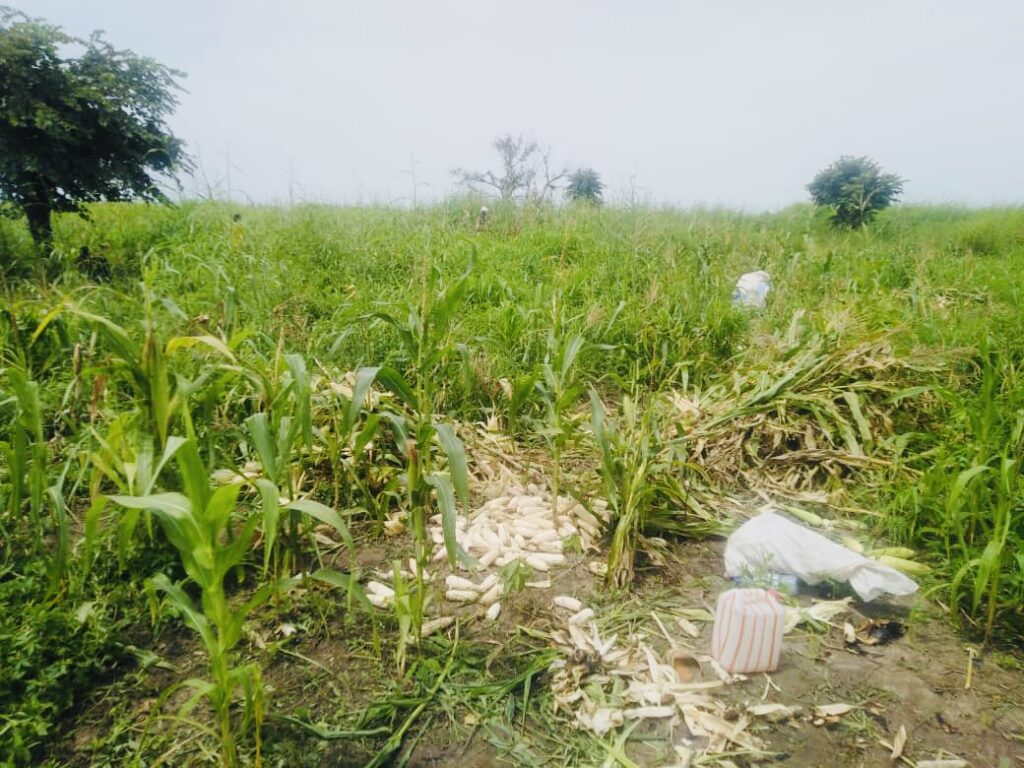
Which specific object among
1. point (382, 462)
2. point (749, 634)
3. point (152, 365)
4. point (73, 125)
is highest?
point (73, 125)

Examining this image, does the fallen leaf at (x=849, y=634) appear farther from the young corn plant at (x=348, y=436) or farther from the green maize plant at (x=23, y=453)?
the green maize plant at (x=23, y=453)

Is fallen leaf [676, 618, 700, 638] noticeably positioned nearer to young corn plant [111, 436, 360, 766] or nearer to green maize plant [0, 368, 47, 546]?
young corn plant [111, 436, 360, 766]

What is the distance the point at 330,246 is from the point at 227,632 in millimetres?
3741

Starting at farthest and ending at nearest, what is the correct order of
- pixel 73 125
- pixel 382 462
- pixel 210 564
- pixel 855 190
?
pixel 855 190 < pixel 73 125 < pixel 382 462 < pixel 210 564

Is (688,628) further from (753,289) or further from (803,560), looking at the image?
(753,289)

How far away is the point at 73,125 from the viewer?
157 inches

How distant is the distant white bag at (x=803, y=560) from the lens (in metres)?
1.64

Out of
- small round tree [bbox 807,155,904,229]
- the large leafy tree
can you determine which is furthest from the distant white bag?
small round tree [bbox 807,155,904,229]

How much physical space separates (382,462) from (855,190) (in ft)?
26.8

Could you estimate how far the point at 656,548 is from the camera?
1.93 meters

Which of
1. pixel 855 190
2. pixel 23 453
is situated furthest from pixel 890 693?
pixel 855 190

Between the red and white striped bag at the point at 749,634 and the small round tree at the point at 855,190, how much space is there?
7.81m

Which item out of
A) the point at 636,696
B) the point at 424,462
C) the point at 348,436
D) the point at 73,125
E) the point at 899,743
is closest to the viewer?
the point at 899,743

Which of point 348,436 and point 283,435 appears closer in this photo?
point 283,435
